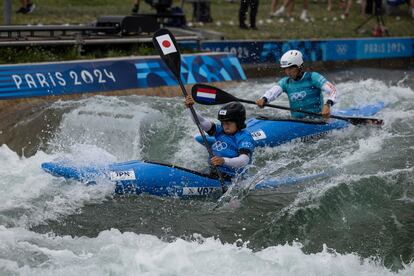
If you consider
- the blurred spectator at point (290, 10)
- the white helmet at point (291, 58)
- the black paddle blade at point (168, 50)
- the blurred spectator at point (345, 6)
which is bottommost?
the blurred spectator at point (345, 6)

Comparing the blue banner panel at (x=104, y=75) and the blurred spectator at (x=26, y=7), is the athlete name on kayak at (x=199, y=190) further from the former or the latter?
the blurred spectator at (x=26, y=7)

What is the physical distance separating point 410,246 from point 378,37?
13.5m

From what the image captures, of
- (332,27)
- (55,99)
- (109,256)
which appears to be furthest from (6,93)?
(332,27)

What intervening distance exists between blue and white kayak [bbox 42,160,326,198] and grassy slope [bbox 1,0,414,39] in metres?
9.53

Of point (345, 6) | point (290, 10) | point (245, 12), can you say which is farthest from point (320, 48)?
point (345, 6)

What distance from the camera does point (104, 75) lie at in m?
14.4

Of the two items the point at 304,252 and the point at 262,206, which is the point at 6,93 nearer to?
the point at 262,206

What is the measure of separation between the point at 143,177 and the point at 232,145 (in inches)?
45.3

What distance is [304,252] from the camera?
814cm

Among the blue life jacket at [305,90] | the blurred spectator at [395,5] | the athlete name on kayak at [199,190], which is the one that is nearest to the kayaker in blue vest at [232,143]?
the athlete name on kayak at [199,190]

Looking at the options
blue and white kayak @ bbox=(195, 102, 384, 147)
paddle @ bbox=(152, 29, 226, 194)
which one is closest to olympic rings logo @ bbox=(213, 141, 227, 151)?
paddle @ bbox=(152, 29, 226, 194)

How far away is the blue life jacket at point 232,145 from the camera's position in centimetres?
948

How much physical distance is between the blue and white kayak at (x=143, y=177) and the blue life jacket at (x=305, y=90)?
328 centimetres

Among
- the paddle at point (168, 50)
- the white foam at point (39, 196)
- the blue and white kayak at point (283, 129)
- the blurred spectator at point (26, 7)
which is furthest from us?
the blurred spectator at point (26, 7)
